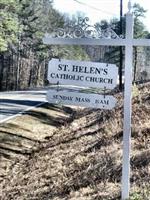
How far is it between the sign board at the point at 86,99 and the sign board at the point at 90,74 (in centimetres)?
17

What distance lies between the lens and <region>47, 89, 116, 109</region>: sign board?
814cm

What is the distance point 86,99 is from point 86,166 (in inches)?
111

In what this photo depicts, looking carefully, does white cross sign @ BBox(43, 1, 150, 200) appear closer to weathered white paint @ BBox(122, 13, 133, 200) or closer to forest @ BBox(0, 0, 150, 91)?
weathered white paint @ BBox(122, 13, 133, 200)

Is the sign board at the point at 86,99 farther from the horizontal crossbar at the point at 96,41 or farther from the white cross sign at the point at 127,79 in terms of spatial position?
the horizontal crossbar at the point at 96,41

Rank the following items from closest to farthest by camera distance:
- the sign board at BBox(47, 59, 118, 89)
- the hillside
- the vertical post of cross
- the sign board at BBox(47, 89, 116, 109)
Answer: the vertical post of cross → the sign board at BBox(47, 59, 118, 89) → the sign board at BBox(47, 89, 116, 109) → the hillside

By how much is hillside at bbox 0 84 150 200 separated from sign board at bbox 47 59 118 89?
5.33 feet

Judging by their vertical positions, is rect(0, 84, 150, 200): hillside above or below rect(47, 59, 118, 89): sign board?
below

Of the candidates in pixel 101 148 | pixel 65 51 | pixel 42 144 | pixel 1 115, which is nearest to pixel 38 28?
pixel 65 51

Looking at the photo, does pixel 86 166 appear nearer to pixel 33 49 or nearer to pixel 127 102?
pixel 127 102

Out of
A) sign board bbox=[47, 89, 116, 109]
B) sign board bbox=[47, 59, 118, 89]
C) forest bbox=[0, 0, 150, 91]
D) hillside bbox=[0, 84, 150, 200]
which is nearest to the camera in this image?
sign board bbox=[47, 59, 118, 89]

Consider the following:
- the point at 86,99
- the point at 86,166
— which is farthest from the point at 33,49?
the point at 86,99

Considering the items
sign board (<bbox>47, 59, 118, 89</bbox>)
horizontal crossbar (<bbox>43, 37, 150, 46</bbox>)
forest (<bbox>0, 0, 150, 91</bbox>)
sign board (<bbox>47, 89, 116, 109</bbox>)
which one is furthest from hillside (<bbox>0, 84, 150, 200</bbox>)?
forest (<bbox>0, 0, 150, 91</bbox>)

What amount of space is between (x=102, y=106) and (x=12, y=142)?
30.9 feet

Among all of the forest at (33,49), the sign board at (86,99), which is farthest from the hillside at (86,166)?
the forest at (33,49)
